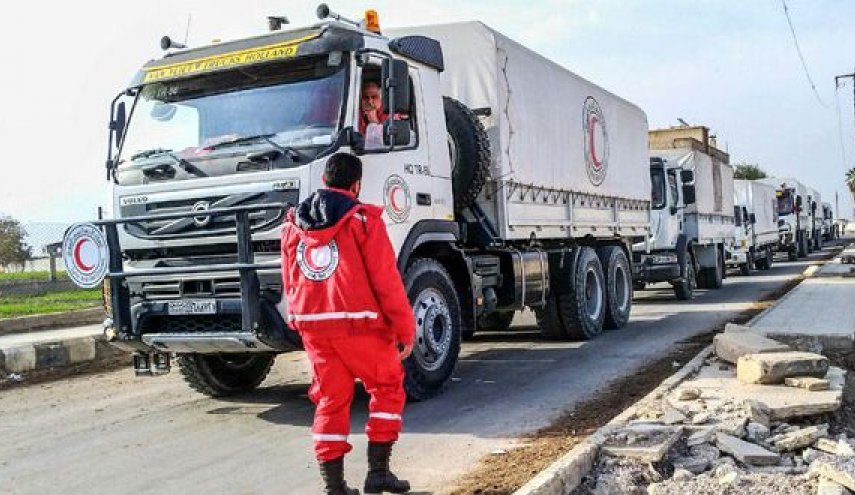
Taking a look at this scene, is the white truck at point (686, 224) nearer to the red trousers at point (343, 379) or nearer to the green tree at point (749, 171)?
the red trousers at point (343, 379)

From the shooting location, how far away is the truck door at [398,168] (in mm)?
6555

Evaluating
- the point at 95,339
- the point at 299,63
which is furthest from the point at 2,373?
the point at 299,63

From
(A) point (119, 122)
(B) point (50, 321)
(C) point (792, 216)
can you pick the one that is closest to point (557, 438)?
(A) point (119, 122)

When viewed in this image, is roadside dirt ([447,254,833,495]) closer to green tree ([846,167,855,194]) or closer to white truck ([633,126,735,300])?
white truck ([633,126,735,300])

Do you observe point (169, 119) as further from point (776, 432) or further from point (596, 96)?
point (596, 96)

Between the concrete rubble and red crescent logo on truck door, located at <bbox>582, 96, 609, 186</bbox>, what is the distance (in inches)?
215

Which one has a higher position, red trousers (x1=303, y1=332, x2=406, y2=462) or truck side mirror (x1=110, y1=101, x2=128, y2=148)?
truck side mirror (x1=110, y1=101, x2=128, y2=148)

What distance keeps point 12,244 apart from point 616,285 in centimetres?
1587

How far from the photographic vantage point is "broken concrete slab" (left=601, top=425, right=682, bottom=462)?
16.0ft

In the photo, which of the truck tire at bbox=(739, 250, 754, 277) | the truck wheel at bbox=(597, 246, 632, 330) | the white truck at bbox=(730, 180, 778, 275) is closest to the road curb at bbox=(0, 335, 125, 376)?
the truck wheel at bbox=(597, 246, 632, 330)

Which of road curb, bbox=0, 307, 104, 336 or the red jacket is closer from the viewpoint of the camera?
the red jacket

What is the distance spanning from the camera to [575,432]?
5977 mm

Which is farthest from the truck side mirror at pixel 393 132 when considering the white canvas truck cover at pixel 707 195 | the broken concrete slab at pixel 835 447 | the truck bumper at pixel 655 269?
the white canvas truck cover at pixel 707 195

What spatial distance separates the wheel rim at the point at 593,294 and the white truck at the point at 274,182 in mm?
2625
